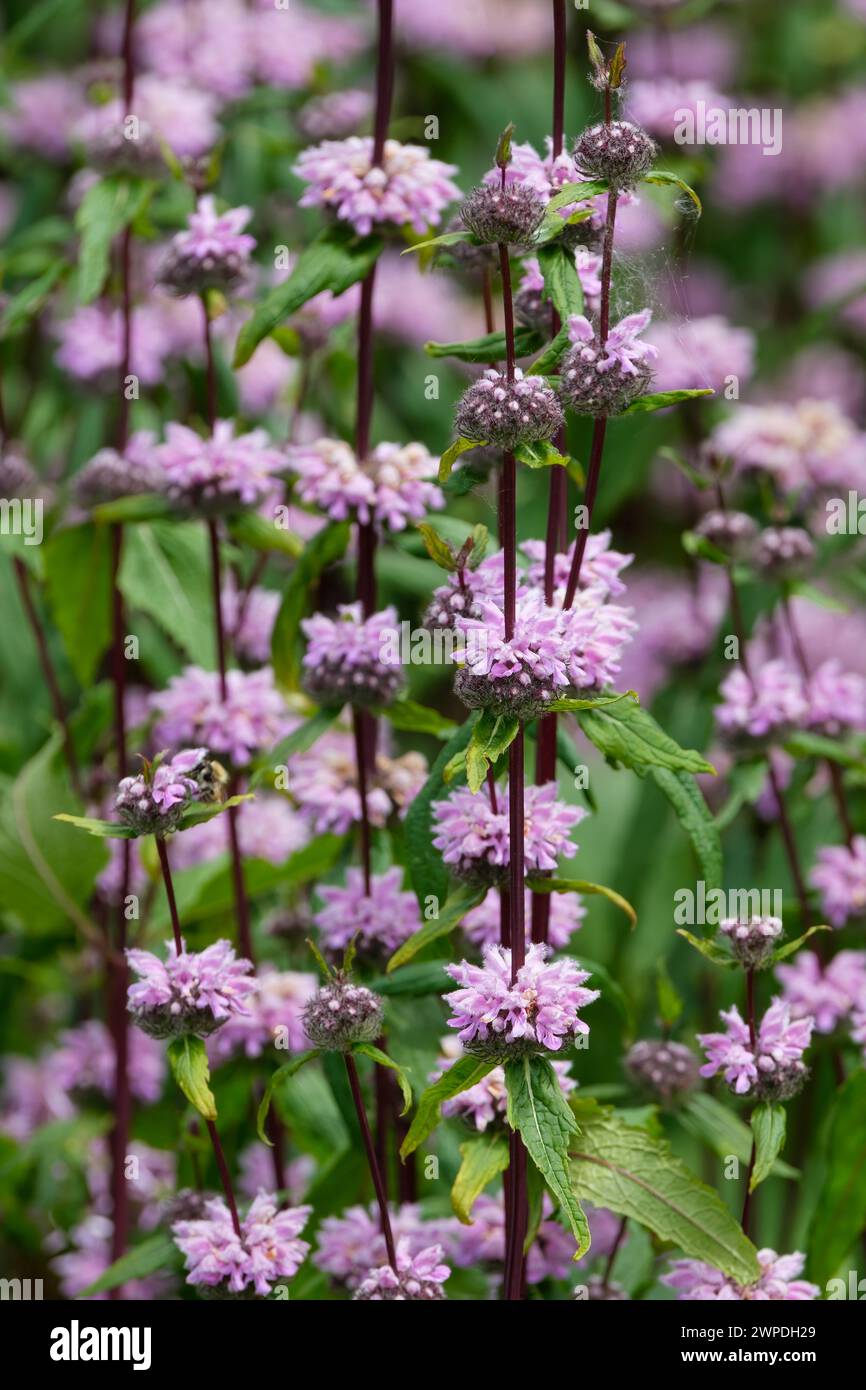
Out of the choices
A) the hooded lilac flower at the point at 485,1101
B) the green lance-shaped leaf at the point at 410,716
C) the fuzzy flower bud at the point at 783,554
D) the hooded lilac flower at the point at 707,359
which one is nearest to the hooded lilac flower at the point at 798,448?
the hooded lilac flower at the point at 707,359

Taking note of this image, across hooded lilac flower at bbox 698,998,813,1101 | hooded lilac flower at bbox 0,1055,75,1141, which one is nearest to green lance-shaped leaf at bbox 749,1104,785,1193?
hooded lilac flower at bbox 698,998,813,1101

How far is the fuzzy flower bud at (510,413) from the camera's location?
3.69ft

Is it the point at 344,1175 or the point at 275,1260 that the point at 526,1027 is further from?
the point at 344,1175

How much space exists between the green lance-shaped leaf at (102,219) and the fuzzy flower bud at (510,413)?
1.79ft

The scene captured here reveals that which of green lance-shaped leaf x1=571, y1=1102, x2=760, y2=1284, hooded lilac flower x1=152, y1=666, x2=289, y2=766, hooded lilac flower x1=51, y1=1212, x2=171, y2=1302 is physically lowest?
hooded lilac flower x1=51, y1=1212, x2=171, y2=1302

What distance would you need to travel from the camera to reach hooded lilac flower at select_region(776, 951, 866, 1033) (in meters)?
1.62

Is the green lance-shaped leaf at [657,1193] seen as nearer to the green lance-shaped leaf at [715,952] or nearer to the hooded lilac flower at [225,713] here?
the green lance-shaped leaf at [715,952]

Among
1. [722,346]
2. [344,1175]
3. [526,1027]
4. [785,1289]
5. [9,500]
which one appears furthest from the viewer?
[722,346]

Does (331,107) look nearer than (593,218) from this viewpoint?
No

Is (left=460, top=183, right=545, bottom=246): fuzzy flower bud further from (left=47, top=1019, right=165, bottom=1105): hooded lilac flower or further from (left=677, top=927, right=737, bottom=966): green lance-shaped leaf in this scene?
(left=47, top=1019, right=165, bottom=1105): hooded lilac flower

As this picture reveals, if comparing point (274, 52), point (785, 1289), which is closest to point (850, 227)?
point (274, 52)

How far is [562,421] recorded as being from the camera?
115 centimetres

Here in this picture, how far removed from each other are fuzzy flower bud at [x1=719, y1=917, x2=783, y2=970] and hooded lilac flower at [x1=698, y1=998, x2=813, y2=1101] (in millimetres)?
58

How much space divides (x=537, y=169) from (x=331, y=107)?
101 centimetres
